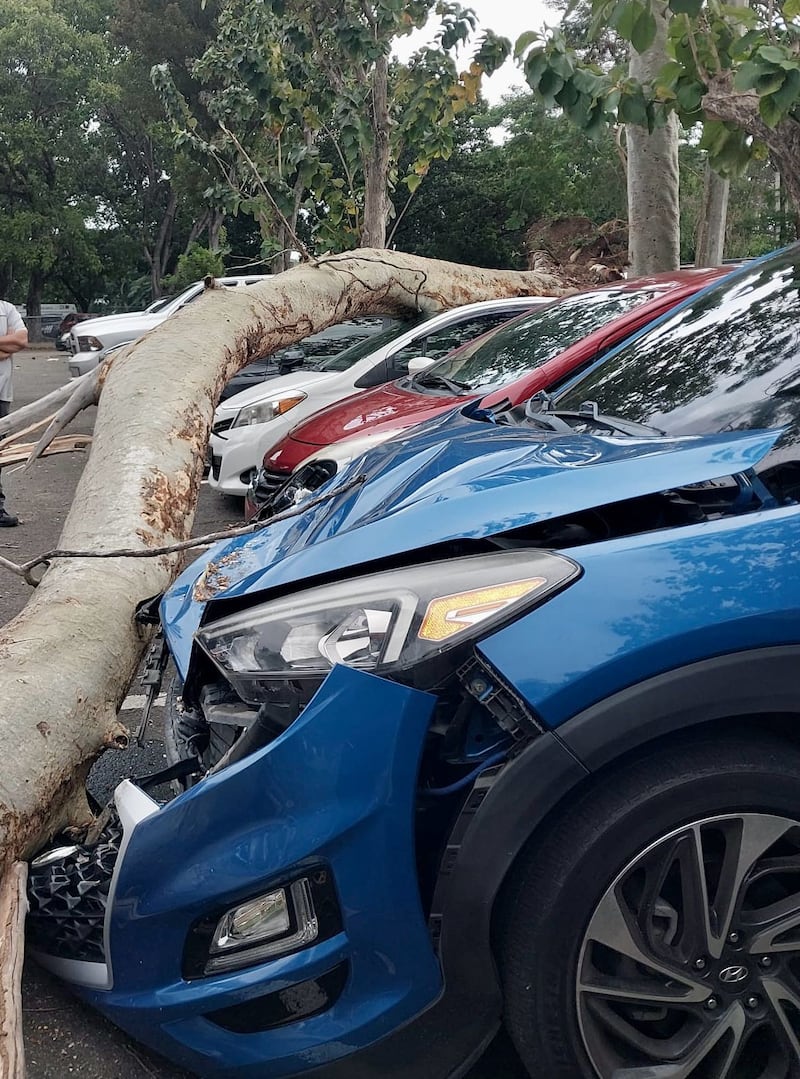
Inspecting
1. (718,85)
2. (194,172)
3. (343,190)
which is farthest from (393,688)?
(194,172)

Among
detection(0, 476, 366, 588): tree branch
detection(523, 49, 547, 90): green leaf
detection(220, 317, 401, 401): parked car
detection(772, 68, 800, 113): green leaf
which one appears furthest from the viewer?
detection(220, 317, 401, 401): parked car

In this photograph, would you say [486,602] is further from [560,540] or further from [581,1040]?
[581,1040]

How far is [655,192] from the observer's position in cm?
855

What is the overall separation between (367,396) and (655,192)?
13.1 ft

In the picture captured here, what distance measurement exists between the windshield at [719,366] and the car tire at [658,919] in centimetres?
83

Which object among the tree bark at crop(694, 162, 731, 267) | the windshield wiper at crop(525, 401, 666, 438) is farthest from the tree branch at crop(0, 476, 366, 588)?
the tree bark at crop(694, 162, 731, 267)

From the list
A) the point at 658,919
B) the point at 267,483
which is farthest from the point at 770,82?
the point at 658,919

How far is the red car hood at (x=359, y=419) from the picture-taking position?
5.62 metres

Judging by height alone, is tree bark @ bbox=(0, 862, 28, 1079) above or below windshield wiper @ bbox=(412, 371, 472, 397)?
below

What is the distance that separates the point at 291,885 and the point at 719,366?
1.69m

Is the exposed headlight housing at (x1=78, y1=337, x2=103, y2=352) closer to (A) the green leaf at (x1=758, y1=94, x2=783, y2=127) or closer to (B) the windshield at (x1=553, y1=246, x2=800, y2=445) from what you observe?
(A) the green leaf at (x1=758, y1=94, x2=783, y2=127)

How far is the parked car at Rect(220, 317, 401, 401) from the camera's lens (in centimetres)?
860

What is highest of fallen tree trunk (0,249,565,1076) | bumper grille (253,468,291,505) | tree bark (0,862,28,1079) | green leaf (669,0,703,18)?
green leaf (669,0,703,18)

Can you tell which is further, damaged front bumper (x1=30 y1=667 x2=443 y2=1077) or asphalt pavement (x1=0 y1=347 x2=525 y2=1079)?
asphalt pavement (x1=0 y1=347 x2=525 y2=1079)
